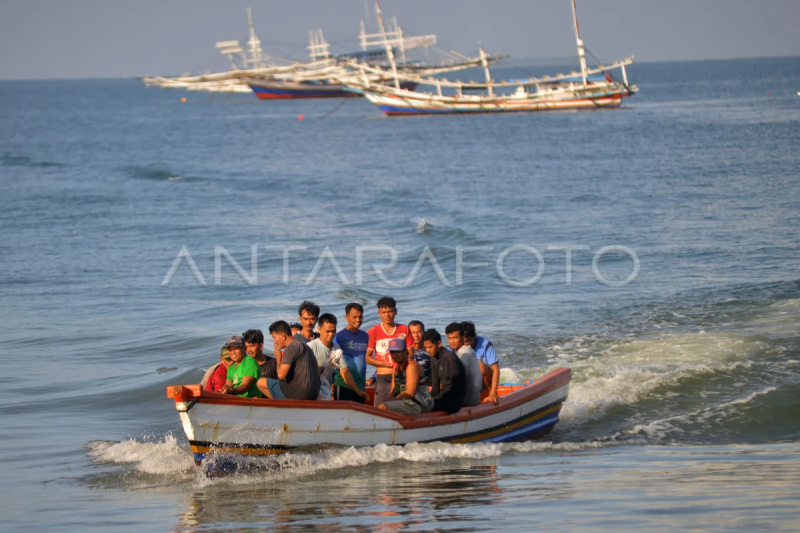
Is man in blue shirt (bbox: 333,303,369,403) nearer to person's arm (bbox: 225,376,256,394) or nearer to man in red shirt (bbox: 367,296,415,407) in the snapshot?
man in red shirt (bbox: 367,296,415,407)

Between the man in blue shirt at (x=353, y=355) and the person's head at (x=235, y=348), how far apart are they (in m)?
1.15

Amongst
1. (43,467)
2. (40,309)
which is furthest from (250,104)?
(43,467)

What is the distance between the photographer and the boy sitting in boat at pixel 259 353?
31.7 ft

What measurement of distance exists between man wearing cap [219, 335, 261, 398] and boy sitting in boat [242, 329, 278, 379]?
0.07 m

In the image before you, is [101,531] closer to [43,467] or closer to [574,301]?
[43,467]

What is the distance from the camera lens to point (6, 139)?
75.1m

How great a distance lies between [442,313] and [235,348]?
983 centimetres

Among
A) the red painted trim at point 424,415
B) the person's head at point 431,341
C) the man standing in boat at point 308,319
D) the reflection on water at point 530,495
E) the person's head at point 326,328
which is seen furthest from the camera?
the man standing in boat at point 308,319

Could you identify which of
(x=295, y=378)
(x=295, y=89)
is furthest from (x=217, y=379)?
(x=295, y=89)

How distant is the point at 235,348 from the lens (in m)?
9.68

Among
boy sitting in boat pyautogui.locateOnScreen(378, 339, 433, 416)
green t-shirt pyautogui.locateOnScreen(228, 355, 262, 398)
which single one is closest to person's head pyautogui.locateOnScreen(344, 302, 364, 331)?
boy sitting in boat pyautogui.locateOnScreen(378, 339, 433, 416)

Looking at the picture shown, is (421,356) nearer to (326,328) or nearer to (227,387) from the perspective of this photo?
(326,328)

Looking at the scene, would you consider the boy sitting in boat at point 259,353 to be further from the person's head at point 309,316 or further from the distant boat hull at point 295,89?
the distant boat hull at point 295,89

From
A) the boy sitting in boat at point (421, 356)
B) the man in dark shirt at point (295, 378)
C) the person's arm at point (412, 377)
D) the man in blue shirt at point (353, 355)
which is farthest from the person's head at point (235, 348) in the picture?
the boy sitting in boat at point (421, 356)
